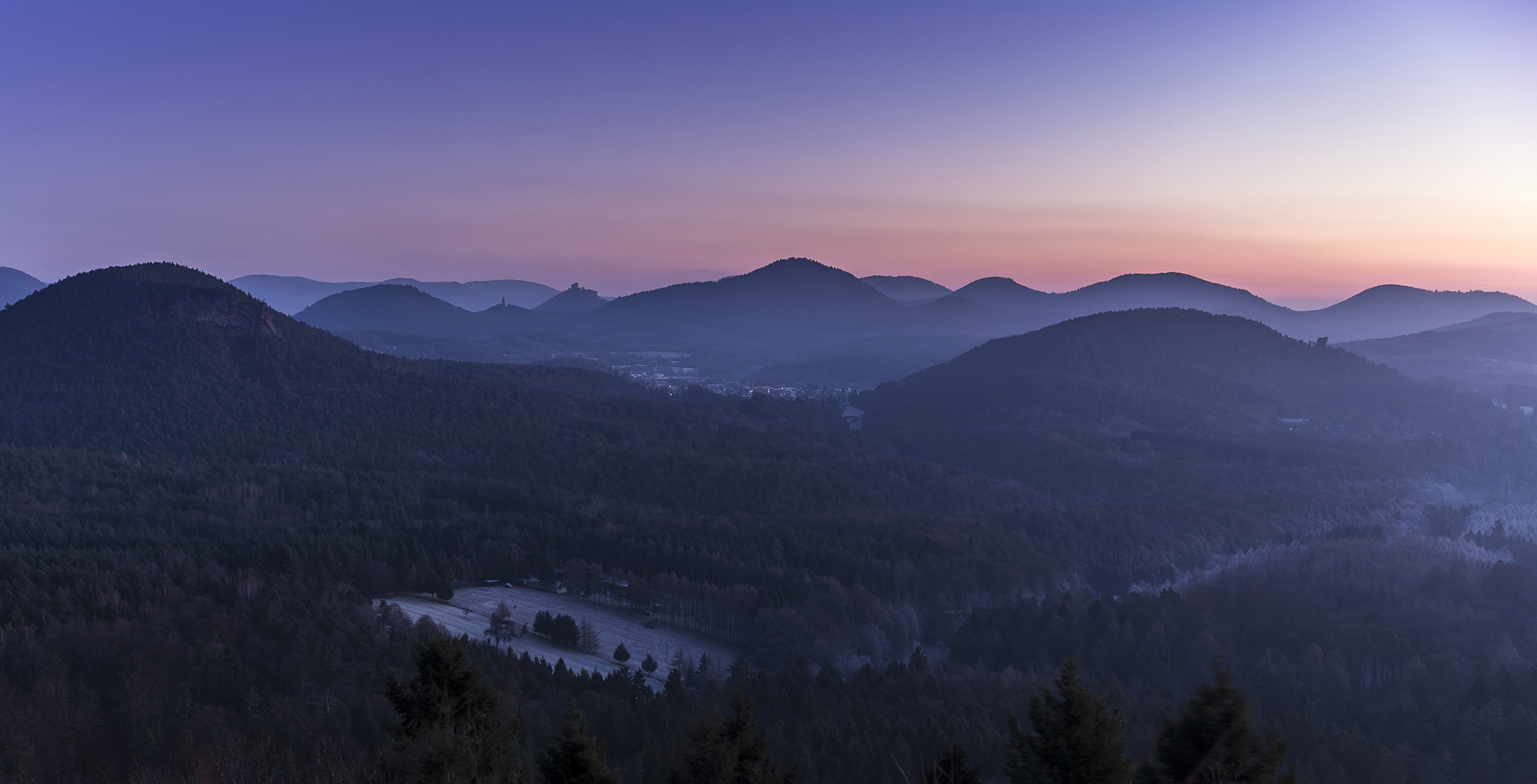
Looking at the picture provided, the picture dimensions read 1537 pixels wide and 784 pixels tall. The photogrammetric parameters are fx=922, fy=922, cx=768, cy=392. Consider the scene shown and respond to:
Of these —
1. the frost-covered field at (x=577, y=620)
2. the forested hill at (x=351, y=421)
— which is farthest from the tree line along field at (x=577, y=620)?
the forested hill at (x=351, y=421)

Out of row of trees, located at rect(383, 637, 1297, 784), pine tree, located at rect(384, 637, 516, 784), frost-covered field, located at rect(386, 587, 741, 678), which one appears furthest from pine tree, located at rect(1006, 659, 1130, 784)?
frost-covered field, located at rect(386, 587, 741, 678)

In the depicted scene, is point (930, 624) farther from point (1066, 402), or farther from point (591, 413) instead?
point (1066, 402)

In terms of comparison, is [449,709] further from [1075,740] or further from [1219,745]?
[1219,745]

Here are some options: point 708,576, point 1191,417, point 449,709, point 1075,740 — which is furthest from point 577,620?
point 1191,417

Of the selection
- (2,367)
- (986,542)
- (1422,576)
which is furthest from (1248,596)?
(2,367)

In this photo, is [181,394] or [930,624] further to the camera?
[181,394]

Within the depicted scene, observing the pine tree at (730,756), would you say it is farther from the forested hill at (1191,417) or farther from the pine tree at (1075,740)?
the forested hill at (1191,417)
